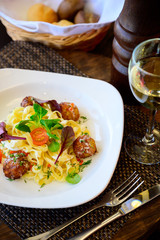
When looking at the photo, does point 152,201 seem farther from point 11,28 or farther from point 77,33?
point 11,28

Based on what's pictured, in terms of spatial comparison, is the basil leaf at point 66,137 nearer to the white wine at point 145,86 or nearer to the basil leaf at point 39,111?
the basil leaf at point 39,111

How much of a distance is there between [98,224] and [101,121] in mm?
824

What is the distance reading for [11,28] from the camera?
321 centimetres

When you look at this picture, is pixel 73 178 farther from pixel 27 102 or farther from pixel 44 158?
pixel 27 102

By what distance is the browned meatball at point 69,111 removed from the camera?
2.39 meters

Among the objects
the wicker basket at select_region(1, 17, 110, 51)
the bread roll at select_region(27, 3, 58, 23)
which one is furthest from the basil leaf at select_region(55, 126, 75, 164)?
the bread roll at select_region(27, 3, 58, 23)

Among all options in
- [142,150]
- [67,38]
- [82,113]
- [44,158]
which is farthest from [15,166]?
[67,38]

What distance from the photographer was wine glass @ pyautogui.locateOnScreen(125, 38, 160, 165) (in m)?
1.90

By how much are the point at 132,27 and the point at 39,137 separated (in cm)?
103

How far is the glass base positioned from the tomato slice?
2.08 ft

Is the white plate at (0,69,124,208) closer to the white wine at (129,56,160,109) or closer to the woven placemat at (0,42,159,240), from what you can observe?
the woven placemat at (0,42,159,240)

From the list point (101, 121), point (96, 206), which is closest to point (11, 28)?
point (101, 121)

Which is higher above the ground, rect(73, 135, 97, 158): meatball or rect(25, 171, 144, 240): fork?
rect(73, 135, 97, 158): meatball

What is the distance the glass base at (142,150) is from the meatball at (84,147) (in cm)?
32
